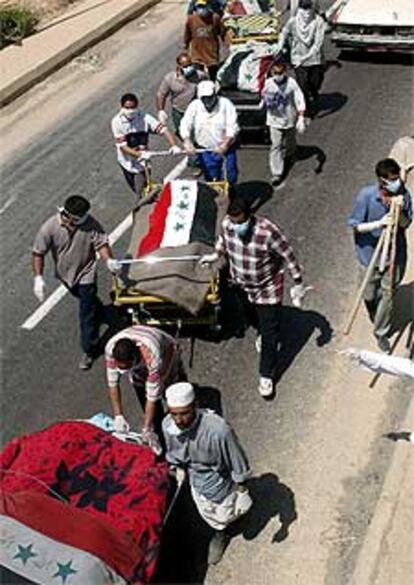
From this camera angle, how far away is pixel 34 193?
46.5ft

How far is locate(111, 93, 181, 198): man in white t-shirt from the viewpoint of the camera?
12.2 meters

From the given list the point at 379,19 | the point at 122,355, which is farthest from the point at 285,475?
the point at 379,19

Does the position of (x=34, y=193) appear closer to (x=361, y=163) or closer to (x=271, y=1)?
(x=361, y=163)

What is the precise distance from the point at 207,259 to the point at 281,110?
3566mm

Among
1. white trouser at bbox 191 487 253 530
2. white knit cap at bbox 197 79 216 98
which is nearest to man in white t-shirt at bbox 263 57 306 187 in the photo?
white knit cap at bbox 197 79 216 98

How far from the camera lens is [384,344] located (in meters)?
10.2

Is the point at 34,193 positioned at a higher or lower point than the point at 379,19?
lower

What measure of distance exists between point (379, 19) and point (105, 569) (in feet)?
40.7

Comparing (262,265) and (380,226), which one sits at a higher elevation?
(380,226)

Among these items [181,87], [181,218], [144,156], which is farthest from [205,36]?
[181,218]

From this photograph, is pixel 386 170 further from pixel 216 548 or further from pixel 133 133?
pixel 133 133

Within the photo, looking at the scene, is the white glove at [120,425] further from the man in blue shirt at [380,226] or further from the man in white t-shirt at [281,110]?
the man in white t-shirt at [281,110]

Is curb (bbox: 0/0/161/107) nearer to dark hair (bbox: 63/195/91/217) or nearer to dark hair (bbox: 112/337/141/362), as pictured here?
dark hair (bbox: 63/195/91/217)

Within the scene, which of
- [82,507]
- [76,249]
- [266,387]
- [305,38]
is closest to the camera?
[82,507]
